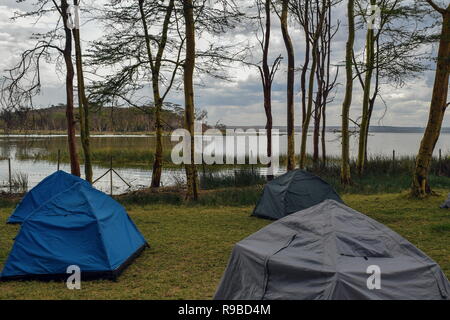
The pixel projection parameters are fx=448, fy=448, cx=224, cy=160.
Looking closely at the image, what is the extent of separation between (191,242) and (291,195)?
3.53m

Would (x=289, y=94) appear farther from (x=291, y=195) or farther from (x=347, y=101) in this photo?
(x=291, y=195)

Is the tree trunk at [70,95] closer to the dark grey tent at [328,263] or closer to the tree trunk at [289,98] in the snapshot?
the tree trunk at [289,98]

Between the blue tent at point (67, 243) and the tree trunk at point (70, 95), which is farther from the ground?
the tree trunk at point (70, 95)

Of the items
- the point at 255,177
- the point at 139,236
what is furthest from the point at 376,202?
the point at 139,236

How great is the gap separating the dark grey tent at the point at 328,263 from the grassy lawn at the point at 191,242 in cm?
158

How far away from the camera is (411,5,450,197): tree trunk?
1391cm

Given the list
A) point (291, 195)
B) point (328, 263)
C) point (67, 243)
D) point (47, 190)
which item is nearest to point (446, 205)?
point (291, 195)

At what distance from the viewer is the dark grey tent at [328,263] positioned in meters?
4.46

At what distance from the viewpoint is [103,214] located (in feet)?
26.1

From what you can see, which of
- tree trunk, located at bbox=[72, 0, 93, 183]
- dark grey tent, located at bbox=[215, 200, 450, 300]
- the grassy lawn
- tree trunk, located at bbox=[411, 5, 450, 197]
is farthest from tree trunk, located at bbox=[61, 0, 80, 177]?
dark grey tent, located at bbox=[215, 200, 450, 300]

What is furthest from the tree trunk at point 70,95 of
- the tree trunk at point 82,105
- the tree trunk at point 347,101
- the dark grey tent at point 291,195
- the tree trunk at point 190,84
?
the tree trunk at point 347,101

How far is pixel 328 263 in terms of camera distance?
182 inches

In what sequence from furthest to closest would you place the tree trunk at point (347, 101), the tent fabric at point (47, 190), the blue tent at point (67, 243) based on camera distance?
1. the tree trunk at point (347, 101)
2. the tent fabric at point (47, 190)
3. the blue tent at point (67, 243)
